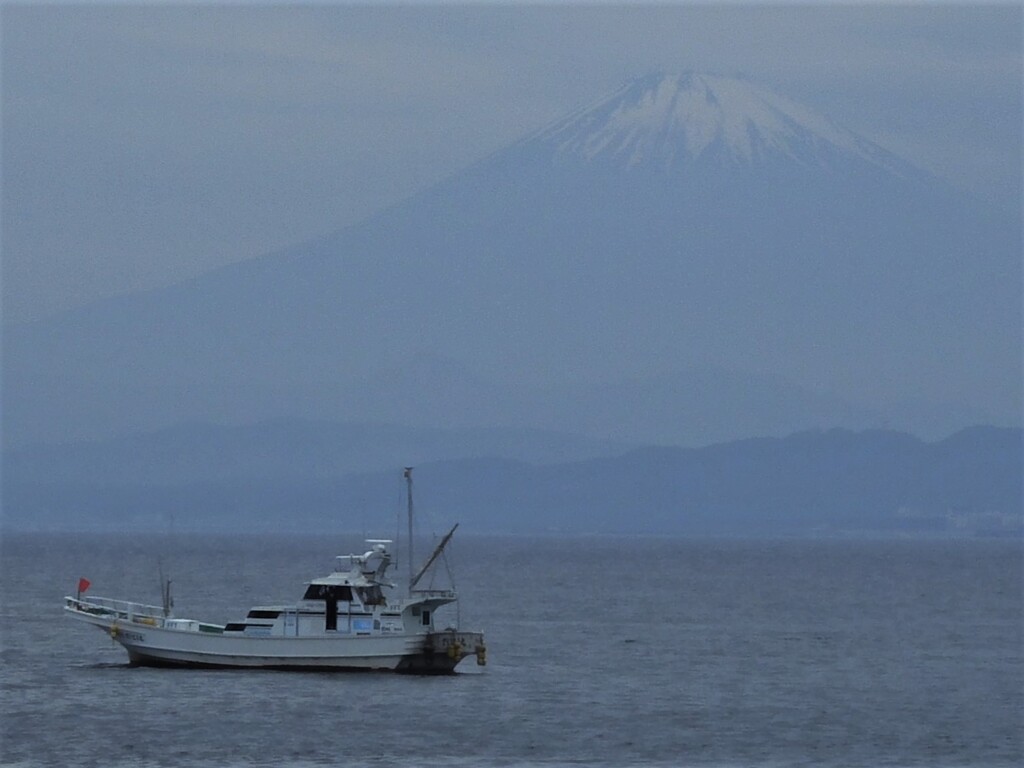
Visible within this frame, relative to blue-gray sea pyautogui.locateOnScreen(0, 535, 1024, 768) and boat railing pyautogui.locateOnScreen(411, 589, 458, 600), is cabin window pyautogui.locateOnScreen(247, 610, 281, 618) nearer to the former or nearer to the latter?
blue-gray sea pyautogui.locateOnScreen(0, 535, 1024, 768)

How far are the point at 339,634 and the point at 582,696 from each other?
694 cm

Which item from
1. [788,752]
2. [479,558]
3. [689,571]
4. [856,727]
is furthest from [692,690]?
[479,558]

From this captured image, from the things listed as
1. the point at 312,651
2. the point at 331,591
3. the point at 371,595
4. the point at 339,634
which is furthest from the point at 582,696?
the point at 312,651

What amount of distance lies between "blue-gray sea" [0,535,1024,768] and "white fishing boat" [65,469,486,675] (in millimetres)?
659

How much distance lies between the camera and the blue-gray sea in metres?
49.0

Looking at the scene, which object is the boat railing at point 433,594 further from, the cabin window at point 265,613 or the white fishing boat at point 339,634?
the cabin window at point 265,613

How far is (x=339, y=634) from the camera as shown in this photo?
61562 millimetres

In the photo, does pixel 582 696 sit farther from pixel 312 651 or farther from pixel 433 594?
pixel 312 651

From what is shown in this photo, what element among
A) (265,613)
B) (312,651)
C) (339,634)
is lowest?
(312,651)

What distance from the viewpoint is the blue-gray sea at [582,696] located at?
161 feet

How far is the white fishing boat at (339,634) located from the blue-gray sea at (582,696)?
0.66 meters

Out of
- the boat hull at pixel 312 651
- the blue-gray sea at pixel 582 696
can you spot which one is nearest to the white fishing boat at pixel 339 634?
the boat hull at pixel 312 651

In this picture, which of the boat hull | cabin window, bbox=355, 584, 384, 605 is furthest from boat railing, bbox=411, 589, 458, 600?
the boat hull

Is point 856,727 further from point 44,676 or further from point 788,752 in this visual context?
point 44,676
